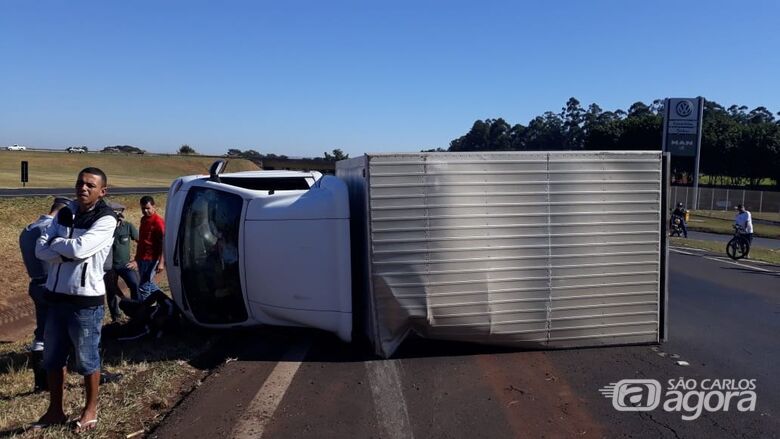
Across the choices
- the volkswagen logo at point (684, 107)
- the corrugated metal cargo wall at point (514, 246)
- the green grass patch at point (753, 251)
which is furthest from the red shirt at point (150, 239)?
the volkswagen logo at point (684, 107)

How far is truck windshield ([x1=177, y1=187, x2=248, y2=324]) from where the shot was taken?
22.2ft

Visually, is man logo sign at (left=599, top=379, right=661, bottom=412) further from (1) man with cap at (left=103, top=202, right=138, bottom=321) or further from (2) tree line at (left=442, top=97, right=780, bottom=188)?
(2) tree line at (left=442, top=97, right=780, bottom=188)

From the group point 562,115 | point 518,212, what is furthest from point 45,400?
point 562,115

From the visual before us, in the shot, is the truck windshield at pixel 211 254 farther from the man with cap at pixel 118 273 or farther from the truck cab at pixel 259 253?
the man with cap at pixel 118 273

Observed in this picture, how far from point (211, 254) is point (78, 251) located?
8.38 ft

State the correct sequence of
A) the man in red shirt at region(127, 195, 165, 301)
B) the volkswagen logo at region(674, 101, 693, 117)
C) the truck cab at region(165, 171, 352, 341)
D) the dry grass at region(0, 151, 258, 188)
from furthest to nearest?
1. the dry grass at region(0, 151, 258, 188)
2. the volkswagen logo at region(674, 101, 693, 117)
3. the man in red shirt at region(127, 195, 165, 301)
4. the truck cab at region(165, 171, 352, 341)

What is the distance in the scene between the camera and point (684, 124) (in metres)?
45.6

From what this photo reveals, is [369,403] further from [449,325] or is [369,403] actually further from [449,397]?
[449,325]

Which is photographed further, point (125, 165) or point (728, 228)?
point (125, 165)

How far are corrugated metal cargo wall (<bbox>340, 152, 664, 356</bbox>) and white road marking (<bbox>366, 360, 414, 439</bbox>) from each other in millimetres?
337

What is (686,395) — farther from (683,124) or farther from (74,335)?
(683,124)

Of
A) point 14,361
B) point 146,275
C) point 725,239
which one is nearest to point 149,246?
point 146,275

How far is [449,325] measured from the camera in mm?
6352

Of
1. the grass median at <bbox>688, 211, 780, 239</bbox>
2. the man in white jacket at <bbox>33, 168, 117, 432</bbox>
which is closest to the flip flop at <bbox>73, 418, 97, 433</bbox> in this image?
the man in white jacket at <bbox>33, 168, 117, 432</bbox>
